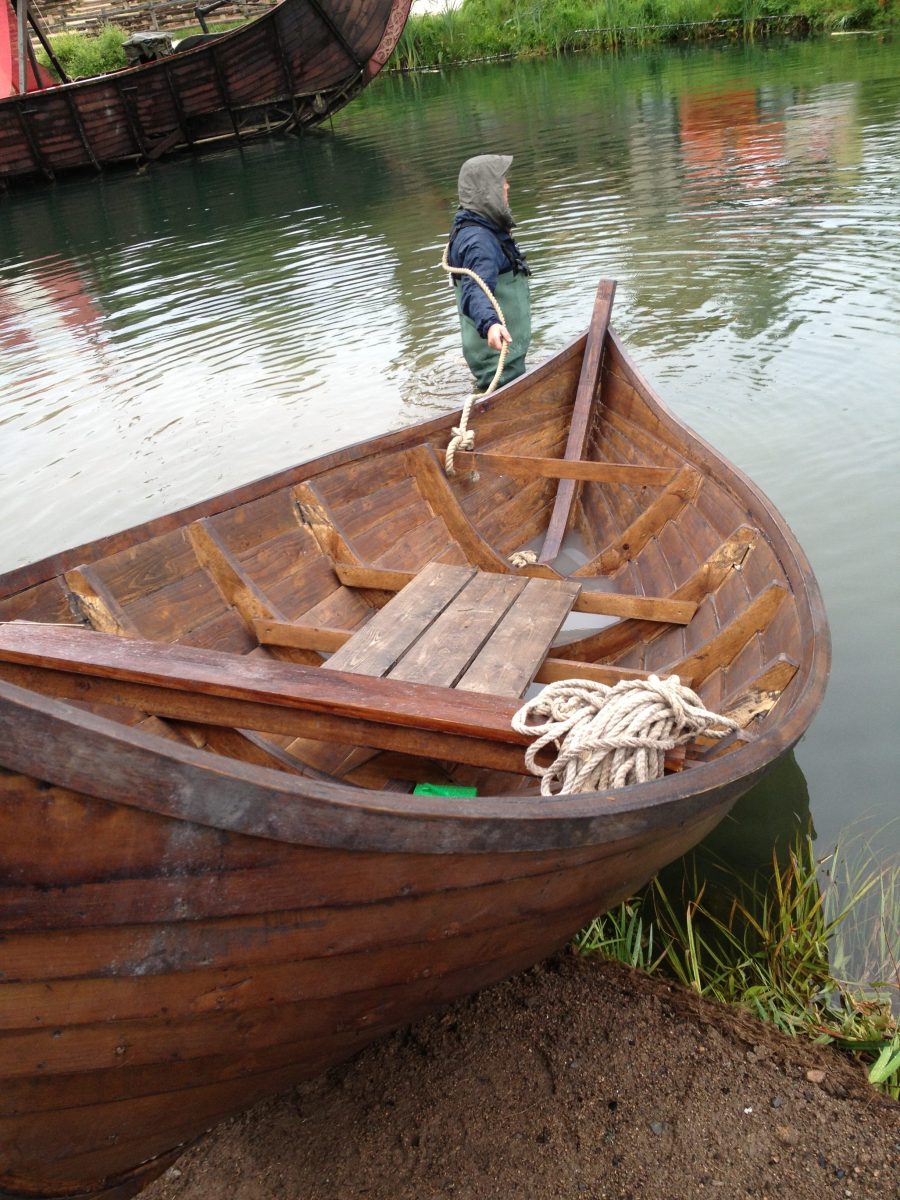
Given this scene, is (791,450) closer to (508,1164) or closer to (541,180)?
(508,1164)

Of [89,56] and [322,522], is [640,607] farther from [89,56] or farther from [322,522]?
[89,56]

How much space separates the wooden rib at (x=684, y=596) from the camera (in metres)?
3.63

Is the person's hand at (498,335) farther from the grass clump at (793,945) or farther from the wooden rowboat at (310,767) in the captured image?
the grass clump at (793,945)

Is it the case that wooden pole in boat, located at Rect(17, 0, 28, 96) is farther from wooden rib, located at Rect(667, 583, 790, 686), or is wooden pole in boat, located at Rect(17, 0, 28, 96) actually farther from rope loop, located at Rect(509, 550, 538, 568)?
wooden rib, located at Rect(667, 583, 790, 686)

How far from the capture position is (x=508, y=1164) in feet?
7.35

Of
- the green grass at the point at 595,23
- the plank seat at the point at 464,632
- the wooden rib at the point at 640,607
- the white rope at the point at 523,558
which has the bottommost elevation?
the white rope at the point at 523,558

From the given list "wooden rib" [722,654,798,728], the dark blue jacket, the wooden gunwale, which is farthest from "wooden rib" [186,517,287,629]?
the dark blue jacket

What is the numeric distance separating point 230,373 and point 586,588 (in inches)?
217

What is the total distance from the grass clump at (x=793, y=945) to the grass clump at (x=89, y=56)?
31525 millimetres

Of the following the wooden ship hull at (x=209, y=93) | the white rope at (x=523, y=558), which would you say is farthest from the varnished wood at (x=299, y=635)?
the wooden ship hull at (x=209, y=93)

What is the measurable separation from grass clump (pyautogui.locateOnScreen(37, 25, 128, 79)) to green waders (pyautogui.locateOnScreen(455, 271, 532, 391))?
2755 centimetres

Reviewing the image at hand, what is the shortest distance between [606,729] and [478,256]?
3875 millimetres

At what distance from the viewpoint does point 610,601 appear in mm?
3838

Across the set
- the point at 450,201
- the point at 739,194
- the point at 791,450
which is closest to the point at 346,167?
the point at 450,201
